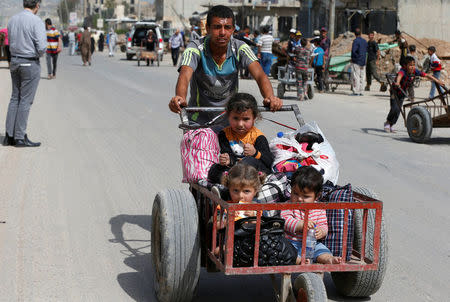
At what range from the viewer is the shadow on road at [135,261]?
4980mm

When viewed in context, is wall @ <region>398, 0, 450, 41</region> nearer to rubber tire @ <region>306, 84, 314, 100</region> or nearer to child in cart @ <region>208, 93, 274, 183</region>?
rubber tire @ <region>306, 84, 314, 100</region>

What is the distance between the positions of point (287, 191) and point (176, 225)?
2.60ft

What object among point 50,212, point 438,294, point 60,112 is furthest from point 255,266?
point 60,112

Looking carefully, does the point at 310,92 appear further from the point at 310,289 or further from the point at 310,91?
the point at 310,289

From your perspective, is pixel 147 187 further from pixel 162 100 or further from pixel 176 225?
pixel 162 100

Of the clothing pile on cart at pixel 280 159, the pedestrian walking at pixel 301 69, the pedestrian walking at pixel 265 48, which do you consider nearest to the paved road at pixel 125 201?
the clothing pile on cart at pixel 280 159

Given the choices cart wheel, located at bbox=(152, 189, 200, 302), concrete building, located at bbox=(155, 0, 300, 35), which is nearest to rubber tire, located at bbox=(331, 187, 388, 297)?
cart wheel, located at bbox=(152, 189, 200, 302)

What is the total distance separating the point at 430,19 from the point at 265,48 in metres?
9.96

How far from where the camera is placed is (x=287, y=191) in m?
4.79

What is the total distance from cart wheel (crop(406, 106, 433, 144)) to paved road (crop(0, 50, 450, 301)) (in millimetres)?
197

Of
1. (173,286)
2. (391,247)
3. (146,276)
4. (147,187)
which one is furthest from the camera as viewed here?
(147,187)

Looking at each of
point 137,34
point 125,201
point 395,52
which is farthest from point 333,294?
point 137,34

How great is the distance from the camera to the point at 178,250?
4.35 meters

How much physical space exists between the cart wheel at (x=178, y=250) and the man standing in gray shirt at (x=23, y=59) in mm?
6632
